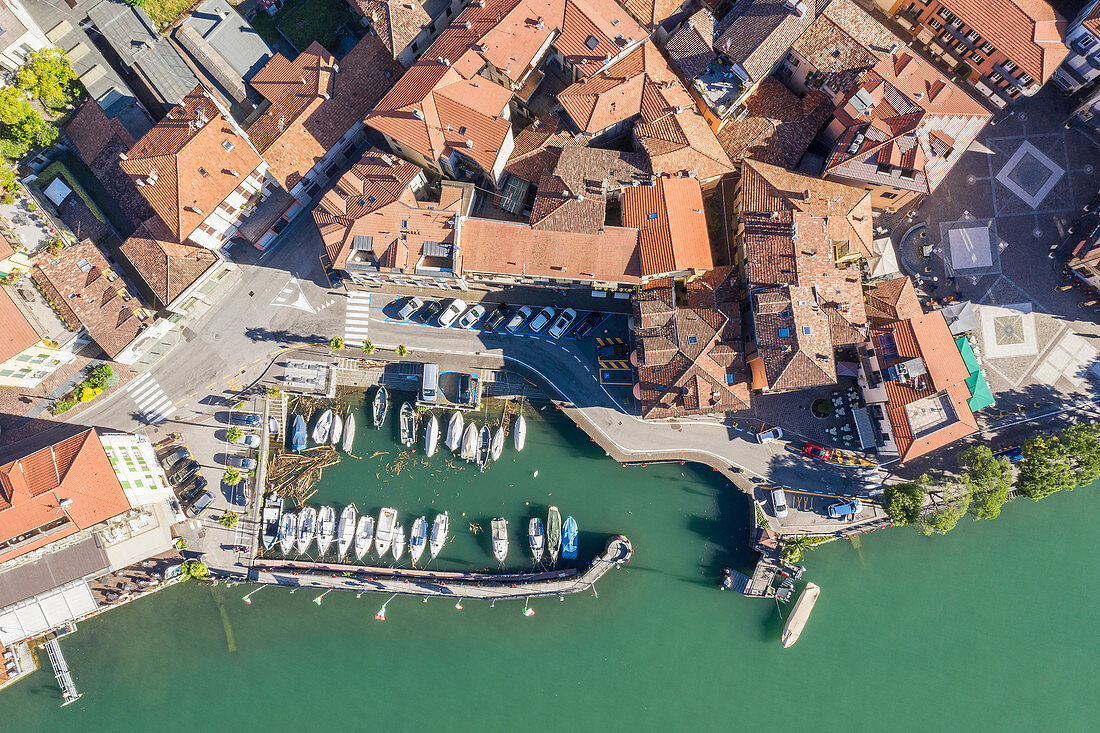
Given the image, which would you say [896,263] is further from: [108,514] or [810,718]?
[108,514]

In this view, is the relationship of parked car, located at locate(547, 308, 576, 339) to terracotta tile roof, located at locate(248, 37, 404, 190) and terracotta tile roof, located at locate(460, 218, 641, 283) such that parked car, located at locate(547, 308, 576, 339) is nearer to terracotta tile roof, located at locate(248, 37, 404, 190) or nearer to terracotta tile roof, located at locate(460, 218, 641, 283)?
terracotta tile roof, located at locate(460, 218, 641, 283)

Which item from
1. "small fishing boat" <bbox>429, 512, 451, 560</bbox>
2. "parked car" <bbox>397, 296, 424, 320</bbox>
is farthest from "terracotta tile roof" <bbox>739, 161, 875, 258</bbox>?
"small fishing boat" <bbox>429, 512, 451, 560</bbox>

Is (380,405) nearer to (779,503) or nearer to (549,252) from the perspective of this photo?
(549,252)

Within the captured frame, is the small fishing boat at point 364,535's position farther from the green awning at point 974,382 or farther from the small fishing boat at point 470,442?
the green awning at point 974,382

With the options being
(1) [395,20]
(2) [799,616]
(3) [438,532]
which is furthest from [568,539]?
(1) [395,20]

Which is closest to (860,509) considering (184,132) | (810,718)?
(810,718)

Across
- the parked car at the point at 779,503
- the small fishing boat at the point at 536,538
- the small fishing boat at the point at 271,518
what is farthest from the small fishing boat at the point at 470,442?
the parked car at the point at 779,503
